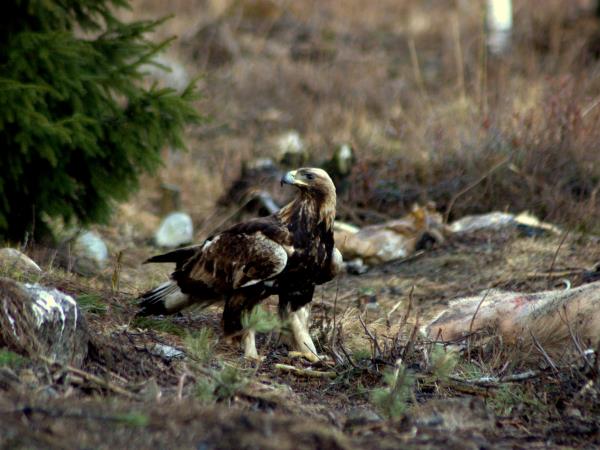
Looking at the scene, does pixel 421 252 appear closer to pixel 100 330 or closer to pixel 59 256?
pixel 59 256

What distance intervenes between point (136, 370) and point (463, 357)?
1.86 m

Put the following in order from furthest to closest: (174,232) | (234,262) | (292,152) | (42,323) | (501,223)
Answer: (292,152), (174,232), (501,223), (234,262), (42,323)

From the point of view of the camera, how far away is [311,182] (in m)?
5.64

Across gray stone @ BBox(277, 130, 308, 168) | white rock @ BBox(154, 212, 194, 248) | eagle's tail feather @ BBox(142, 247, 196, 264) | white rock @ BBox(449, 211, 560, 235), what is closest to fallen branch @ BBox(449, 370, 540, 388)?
eagle's tail feather @ BBox(142, 247, 196, 264)

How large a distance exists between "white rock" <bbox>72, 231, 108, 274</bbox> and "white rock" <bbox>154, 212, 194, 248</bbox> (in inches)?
29.2

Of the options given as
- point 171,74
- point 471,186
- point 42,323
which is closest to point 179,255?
point 42,323

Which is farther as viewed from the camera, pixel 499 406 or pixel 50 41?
pixel 50 41

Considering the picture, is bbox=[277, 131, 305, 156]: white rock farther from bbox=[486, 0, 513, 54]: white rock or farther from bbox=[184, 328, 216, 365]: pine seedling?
bbox=[184, 328, 216, 365]: pine seedling

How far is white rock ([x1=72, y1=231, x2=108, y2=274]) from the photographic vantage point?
7.66 meters

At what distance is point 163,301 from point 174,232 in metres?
3.30

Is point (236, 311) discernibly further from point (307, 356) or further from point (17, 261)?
point (17, 261)

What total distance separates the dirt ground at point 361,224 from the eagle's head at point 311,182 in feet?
2.33

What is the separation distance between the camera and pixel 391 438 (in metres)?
3.71

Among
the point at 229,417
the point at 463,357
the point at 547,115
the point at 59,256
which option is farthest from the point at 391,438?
the point at 547,115
